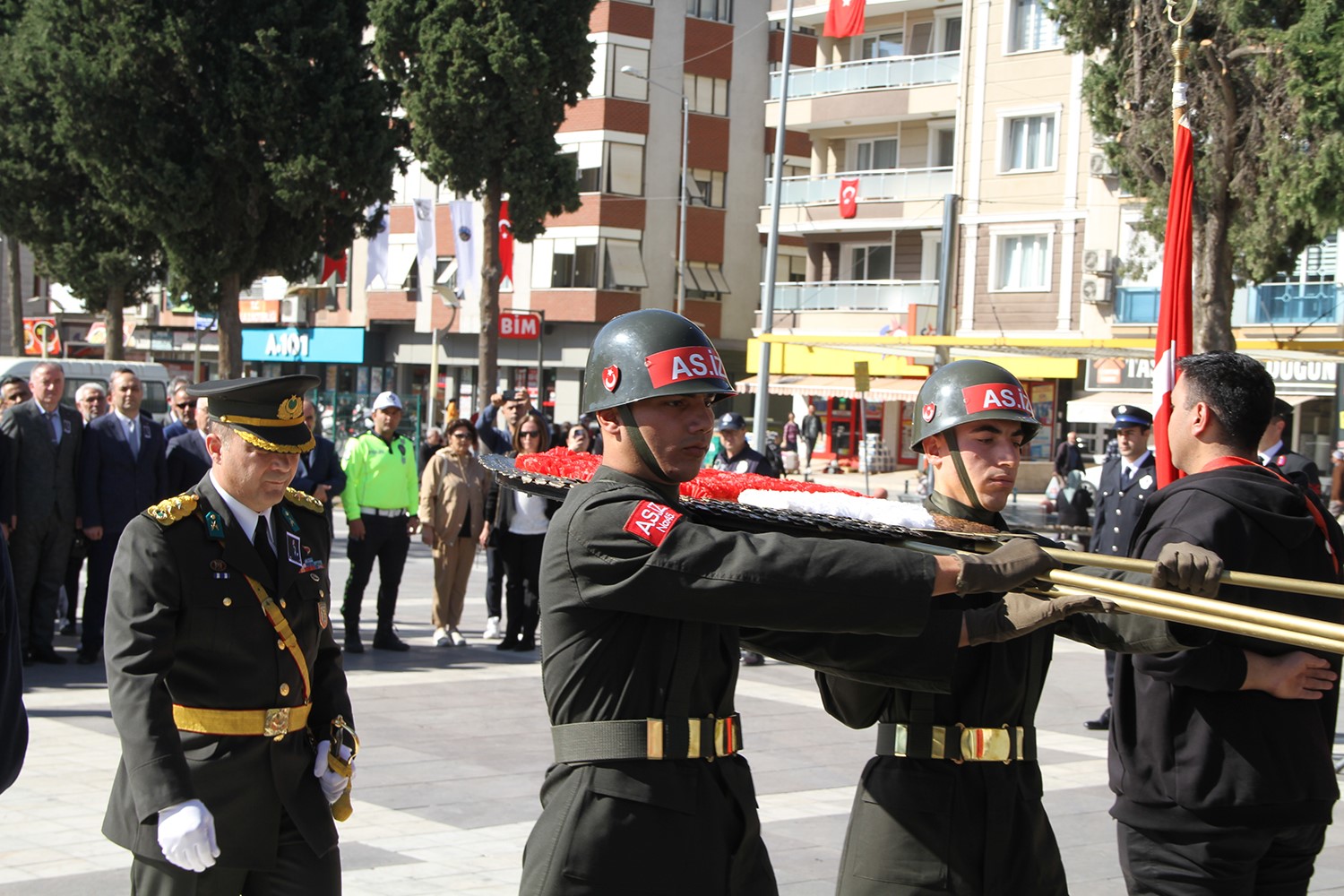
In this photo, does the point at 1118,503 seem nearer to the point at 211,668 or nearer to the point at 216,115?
the point at 211,668

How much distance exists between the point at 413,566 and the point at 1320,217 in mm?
11391

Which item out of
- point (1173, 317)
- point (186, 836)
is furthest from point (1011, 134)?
point (186, 836)

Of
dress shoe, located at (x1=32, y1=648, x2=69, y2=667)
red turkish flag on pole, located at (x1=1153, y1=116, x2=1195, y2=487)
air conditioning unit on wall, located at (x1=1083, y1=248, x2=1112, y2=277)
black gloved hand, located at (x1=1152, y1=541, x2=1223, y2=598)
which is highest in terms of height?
air conditioning unit on wall, located at (x1=1083, y1=248, x2=1112, y2=277)

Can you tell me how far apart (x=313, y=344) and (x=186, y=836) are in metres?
49.2

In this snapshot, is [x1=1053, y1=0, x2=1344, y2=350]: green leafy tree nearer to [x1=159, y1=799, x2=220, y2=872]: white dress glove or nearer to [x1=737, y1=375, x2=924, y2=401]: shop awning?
[x1=159, y1=799, x2=220, y2=872]: white dress glove

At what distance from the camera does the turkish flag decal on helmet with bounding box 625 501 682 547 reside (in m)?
2.95

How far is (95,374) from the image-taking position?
28969 mm

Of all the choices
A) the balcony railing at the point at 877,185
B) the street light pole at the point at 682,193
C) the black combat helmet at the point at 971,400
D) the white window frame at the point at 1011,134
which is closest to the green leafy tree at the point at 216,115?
the balcony railing at the point at 877,185

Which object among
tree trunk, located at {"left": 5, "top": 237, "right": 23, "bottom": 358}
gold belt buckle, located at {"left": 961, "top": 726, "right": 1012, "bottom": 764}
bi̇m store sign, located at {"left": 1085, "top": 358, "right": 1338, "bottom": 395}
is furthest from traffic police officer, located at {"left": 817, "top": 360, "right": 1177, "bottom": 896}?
tree trunk, located at {"left": 5, "top": 237, "right": 23, "bottom": 358}

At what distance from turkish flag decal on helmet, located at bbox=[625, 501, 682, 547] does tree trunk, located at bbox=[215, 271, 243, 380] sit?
83.8 ft

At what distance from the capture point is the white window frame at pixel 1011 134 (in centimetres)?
3822

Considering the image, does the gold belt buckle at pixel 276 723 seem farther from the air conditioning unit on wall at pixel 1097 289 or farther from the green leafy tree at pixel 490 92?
the air conditioning unit on wall at pixel 1097 289

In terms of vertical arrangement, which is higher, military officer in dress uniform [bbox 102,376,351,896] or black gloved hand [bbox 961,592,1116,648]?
black gloved hand [bbox 961,592,1116,648]

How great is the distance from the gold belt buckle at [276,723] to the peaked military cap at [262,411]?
715 mm
